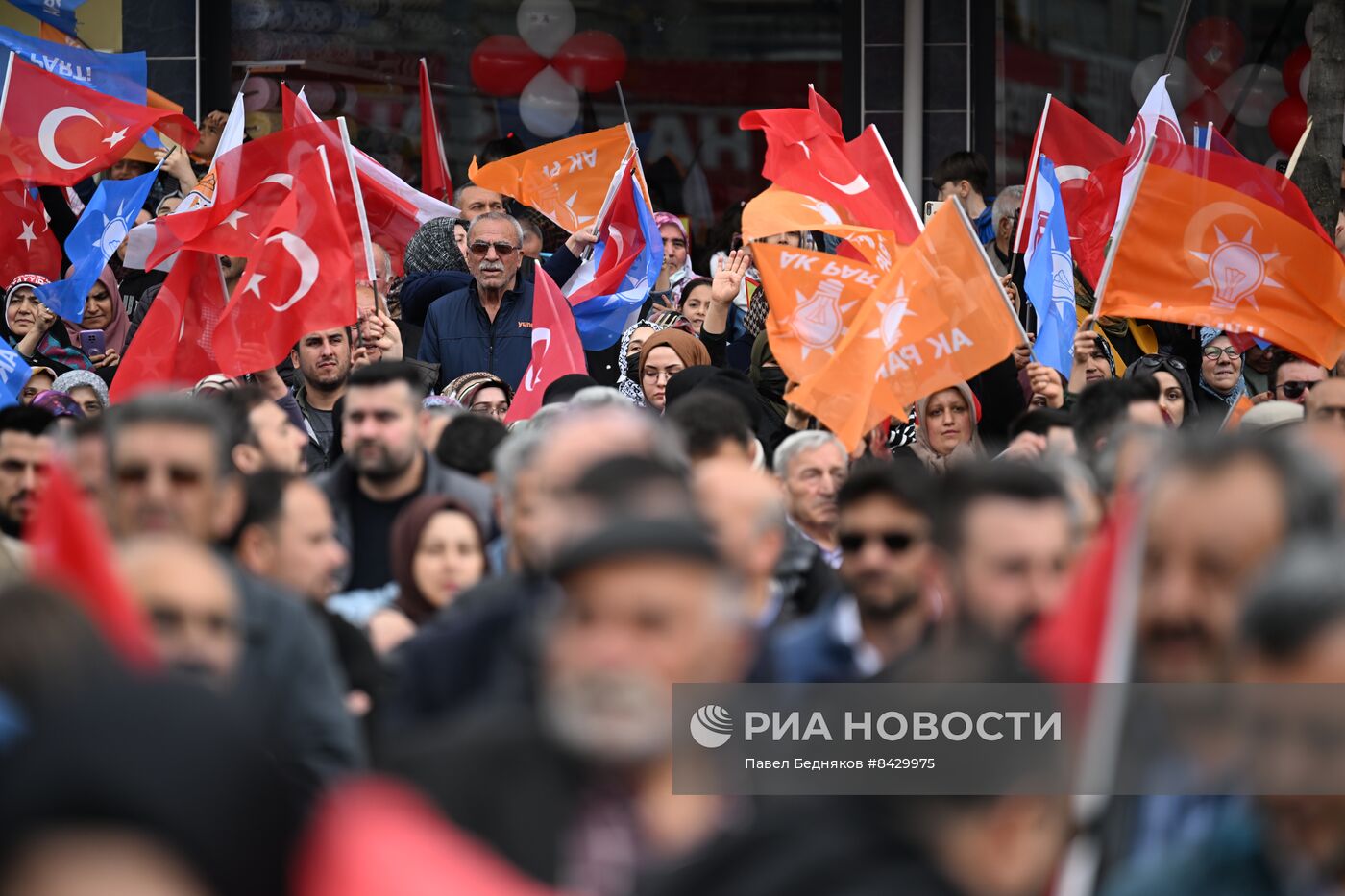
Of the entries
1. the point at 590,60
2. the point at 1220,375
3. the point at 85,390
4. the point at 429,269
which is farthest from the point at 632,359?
the point at 590,60

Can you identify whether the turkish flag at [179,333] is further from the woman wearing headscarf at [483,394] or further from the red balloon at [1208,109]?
the red balloon at [1208,109]

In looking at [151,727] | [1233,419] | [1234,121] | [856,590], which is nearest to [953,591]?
[856,590]

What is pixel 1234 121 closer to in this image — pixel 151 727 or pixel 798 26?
pixel 798 26

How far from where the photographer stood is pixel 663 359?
27.9 feet

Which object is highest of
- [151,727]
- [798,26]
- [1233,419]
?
[798,26]

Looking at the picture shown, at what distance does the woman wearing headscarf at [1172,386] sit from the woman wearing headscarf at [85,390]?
4516 millimetres

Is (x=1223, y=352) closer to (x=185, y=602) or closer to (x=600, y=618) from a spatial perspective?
(x=185, y=602)

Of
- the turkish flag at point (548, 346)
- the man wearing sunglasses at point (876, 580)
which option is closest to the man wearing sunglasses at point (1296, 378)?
the turkish flag at point (548, 346)

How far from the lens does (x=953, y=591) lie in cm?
384

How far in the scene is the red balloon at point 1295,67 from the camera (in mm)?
13672

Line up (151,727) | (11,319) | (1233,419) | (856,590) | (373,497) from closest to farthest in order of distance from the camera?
(151,727) → (856,590) → (373,497) → (1233,419) → (11,319)

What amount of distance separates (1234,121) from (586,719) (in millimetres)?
12213

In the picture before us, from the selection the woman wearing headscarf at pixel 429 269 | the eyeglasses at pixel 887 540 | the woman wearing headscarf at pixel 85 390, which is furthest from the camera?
the woman wearing headscarf at pixel 429 269

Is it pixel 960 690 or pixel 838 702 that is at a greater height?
pixel 960 690
